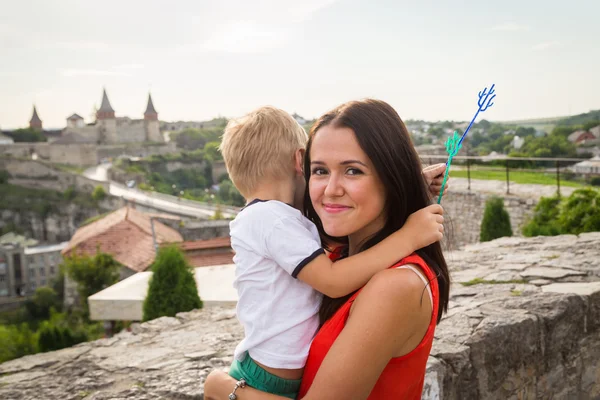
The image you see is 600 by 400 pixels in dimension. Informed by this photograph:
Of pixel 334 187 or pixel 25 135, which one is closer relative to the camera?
pixel 334 187

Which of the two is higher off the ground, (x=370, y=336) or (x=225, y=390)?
(x=370, y=336)

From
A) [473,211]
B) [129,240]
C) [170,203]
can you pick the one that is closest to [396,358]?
[473,211]

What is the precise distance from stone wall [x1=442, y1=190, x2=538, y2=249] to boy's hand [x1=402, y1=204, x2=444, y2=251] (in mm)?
8593

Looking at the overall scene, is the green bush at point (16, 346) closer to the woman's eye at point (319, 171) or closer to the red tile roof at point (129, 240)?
the woman's eye at point (319, 171)

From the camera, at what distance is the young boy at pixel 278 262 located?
1315 millimetres

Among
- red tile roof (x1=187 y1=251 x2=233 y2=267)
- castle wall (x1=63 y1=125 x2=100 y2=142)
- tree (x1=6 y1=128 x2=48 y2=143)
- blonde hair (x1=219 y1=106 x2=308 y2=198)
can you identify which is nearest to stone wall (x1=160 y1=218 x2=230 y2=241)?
red tile roof (x1=187 y1=251 x2=233 y2=267)

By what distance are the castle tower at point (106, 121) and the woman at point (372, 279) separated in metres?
76.7

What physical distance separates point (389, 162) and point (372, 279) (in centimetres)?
29

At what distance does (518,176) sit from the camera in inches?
487

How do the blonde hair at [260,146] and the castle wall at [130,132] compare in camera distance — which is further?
the castle wall at [130,132]

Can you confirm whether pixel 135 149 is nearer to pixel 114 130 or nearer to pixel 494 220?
pixel 114 130

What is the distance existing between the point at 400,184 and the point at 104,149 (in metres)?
69.8

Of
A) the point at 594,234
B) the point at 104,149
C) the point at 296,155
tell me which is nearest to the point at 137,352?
the point at 296,155

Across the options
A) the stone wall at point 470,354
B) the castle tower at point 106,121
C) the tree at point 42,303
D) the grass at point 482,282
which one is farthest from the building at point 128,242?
the castle tower at point 106,121
